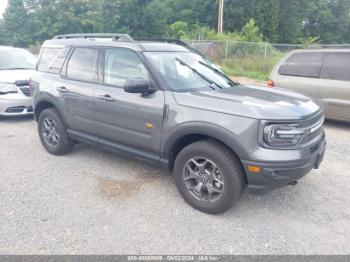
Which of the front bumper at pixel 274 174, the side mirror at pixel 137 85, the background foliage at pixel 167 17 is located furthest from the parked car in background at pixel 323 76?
the background foliage at pixel 167 17

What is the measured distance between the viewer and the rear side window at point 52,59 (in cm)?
505

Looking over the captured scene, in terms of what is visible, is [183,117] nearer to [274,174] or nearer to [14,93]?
[274,174]

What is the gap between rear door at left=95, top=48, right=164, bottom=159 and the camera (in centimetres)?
379

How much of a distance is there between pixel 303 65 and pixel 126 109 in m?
4.95

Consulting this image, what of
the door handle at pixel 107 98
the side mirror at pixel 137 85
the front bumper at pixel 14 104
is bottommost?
the front bumper at pixel 14 104

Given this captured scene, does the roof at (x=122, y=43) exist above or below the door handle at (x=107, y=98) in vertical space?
above

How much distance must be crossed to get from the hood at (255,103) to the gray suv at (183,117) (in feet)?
0.04

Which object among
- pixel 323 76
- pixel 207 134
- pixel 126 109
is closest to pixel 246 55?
pixel 323 76

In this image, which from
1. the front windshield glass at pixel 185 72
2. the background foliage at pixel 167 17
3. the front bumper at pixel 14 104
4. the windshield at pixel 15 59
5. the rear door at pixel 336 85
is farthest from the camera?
the background foliage at pixel 167 17

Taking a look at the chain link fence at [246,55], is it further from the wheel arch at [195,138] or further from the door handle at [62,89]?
the wheel arch at [195,138]

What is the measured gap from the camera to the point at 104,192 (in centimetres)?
402

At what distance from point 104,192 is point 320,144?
2.57 m

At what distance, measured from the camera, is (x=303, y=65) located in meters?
7.33

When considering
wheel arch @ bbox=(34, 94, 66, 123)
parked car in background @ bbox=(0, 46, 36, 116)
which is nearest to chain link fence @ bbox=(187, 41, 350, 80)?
parked car in background @ bbox=(0, 46, 36, 116)
